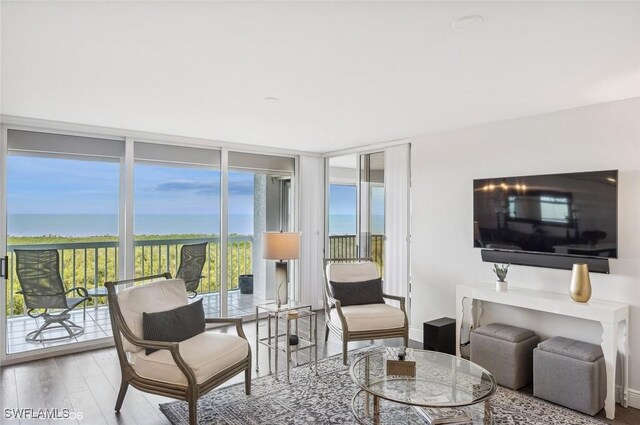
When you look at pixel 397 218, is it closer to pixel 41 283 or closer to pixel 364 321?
pixel 364 321

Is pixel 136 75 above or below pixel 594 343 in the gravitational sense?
above

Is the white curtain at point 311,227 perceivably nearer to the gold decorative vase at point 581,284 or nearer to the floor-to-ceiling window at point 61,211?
the floor-to-ceiling window at point 61,211

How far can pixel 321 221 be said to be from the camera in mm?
6316

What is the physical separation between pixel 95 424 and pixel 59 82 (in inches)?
97.1

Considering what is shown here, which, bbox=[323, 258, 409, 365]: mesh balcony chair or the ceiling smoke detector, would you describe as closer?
the ceiling smoke detector

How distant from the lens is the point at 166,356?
2.83 meters

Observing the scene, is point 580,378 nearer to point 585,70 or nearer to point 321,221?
point 585,70

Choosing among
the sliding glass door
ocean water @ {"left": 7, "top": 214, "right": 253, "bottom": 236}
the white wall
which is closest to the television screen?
the white wall

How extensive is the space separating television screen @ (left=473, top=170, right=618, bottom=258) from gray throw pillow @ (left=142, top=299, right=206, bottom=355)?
2.85 m

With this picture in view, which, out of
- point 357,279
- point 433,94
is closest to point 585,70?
point 433,94

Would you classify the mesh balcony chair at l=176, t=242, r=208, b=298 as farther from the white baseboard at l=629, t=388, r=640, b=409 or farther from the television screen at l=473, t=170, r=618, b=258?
the white baseboard at l=629, t=388, r=640, b=409

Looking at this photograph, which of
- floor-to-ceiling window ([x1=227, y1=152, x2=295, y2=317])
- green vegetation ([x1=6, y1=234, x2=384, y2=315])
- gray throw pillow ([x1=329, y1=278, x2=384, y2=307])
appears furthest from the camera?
floor-to-ceiling window ([x1=227, y1=152, x2=295, y2=317])

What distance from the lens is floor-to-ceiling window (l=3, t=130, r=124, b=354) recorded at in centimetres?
418

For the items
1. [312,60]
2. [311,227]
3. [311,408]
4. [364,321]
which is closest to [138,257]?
[311,227]
